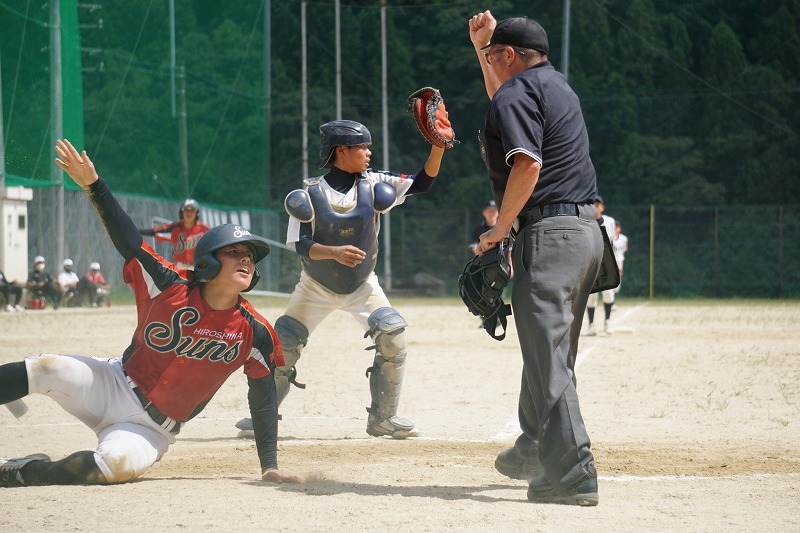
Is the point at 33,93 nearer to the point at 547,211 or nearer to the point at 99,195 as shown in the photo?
the point at 99,195

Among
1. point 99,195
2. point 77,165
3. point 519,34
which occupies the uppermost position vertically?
point 519,34

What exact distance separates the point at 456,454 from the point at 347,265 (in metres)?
1.40

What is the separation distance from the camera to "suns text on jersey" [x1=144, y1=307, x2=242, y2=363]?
17.1 feet

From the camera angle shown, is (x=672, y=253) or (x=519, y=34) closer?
(x=519, y=34)

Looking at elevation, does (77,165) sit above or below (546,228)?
above

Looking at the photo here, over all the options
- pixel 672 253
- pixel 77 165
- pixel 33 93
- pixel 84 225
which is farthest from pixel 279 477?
pixel 672 253

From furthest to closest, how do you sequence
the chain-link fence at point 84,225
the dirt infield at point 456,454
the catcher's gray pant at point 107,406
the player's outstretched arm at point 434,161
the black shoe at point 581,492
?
1. the chain-link fence at point 84,225
2. the player's outstretched arm at point 434,161
3. the catcher's gray pant at point 107,406
4. the black shoe at point 581,492
5. the dirt infield at point 456,454

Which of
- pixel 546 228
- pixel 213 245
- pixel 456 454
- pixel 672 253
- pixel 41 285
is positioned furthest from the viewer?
pixel 672 253

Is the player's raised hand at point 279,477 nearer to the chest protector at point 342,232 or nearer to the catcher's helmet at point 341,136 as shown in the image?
the chest protector at point 342,232

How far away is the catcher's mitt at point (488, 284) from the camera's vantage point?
16.3ft

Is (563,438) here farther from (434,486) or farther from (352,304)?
(352,304)

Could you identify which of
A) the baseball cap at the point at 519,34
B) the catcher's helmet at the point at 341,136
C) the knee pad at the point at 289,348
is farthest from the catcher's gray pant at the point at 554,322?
the knee pad at the point at 289,348

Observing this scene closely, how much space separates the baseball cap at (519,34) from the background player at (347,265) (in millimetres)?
1904

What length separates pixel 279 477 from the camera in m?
5.22
